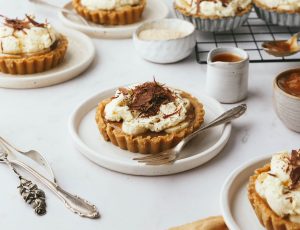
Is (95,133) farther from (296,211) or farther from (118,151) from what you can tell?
(296,211)

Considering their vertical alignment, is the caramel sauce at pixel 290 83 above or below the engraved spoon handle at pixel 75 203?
above

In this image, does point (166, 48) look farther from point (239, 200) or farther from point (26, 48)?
point (239, 200)

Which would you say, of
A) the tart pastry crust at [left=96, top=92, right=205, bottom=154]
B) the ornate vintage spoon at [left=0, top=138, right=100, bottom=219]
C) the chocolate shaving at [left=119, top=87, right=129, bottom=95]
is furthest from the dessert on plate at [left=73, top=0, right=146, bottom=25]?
the ornate vintage spoon at [left=0, top=138, right=100, bottom=219]

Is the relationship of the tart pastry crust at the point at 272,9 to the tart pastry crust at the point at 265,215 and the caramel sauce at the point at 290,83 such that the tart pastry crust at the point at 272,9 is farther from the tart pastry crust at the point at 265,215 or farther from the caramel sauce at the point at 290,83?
the tart pastry crust at the point at 265,215

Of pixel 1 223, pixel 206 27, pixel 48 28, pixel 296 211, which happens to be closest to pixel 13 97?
pixel 48 28

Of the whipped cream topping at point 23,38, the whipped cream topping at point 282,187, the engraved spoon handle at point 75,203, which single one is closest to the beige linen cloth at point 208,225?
the whipped cream topping at point 282,187
